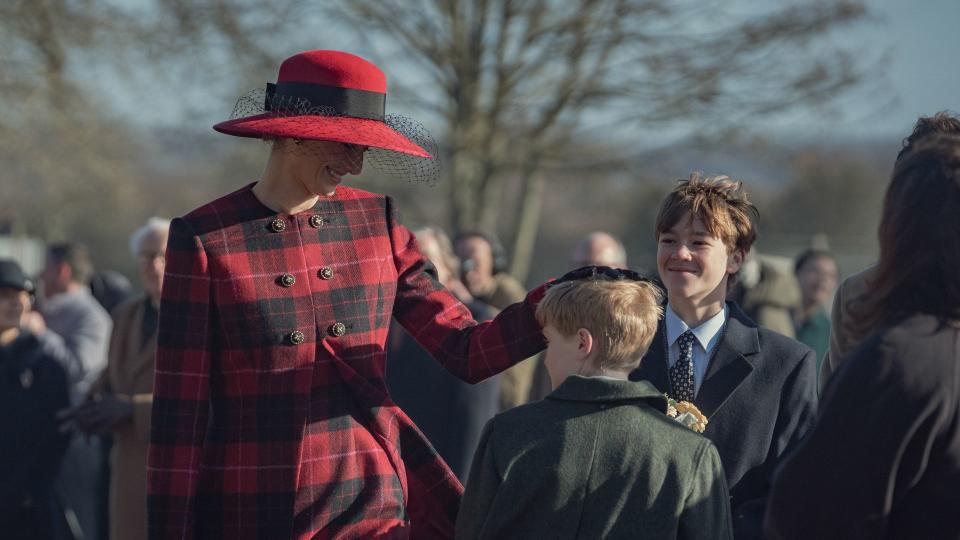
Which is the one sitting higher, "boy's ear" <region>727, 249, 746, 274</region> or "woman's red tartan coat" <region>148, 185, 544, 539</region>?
"boy's ear" <region>727, 249, 746, 274</region>

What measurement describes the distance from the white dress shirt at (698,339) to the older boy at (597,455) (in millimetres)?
465

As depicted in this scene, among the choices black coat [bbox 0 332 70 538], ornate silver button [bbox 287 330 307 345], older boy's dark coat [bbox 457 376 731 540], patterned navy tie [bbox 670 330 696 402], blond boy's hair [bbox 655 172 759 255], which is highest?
blond boy's hair [bbox 655 172 759 255]

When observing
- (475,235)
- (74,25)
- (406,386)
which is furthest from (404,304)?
(74,25)

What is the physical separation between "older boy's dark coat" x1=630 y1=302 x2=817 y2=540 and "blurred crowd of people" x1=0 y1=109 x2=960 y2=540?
15 centimetres

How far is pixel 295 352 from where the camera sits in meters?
3.00

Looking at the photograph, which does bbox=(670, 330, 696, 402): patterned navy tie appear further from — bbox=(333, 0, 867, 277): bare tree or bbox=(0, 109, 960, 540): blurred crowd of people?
bbox=(333, 0, 867, 277): bare tree

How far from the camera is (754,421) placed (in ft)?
10.4

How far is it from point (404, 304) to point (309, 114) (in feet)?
1.92

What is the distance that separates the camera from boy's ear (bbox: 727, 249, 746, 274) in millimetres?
3360

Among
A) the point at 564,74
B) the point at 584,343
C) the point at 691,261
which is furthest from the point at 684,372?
the point at 564,74

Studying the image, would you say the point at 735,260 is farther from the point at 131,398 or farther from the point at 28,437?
the point at 28,437

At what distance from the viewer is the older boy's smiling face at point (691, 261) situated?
3266 mm

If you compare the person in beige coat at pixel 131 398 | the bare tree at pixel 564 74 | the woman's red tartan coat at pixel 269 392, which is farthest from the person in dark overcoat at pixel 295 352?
the bare tree at pixel 564 74

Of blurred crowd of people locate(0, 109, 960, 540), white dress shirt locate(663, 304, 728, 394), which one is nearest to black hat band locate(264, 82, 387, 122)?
blurred crowd of people locate(0, 109, 960, 540)
